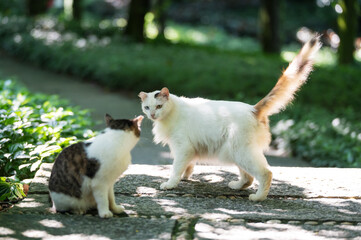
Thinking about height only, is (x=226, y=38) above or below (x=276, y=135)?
above

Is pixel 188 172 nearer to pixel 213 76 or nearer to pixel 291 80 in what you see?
pixel 291 80

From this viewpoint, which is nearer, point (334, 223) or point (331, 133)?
point (334, 223)

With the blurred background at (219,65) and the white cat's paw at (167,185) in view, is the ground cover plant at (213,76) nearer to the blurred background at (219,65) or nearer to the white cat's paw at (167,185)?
the blurred background at (219,65)

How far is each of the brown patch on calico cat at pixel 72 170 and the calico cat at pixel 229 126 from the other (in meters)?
1.10

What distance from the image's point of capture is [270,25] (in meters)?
17.3

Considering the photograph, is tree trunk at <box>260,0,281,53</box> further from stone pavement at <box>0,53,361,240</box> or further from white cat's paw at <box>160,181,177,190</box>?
white cat's paw at <box>160,181,177,190</box>

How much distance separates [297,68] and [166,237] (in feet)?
6.93

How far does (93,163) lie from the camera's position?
13.7 ft

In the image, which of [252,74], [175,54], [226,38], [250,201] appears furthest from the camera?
[226,38]

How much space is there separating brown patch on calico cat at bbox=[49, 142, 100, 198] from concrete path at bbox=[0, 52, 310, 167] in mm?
2342

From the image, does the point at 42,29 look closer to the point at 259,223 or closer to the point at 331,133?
the point at 331,133

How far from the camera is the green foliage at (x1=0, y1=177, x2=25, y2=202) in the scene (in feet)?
16.1

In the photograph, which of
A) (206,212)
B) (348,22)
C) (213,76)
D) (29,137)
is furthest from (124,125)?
(348,22)

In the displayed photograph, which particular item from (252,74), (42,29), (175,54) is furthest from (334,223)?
(42,29)
